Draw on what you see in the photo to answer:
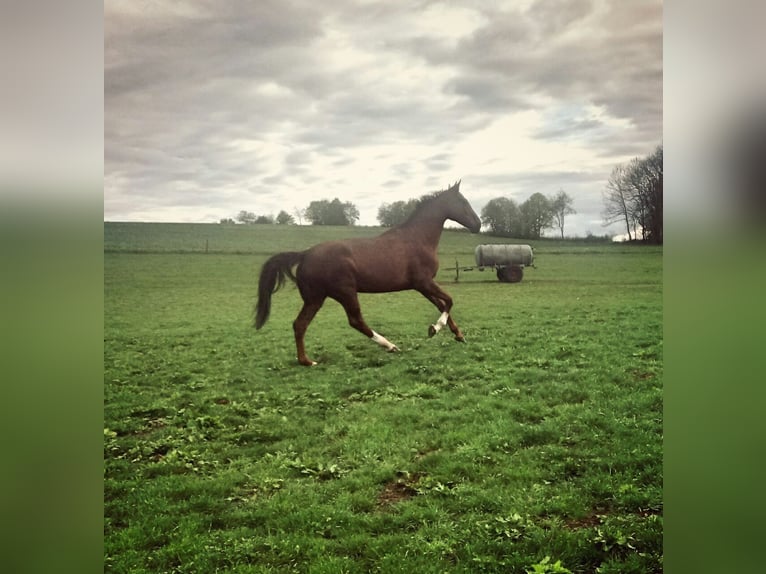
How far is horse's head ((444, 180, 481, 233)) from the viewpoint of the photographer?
369 cm

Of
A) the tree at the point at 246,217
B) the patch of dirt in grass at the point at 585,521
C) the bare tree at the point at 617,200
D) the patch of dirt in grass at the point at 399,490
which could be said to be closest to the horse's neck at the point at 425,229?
the tree at the point at 246,217

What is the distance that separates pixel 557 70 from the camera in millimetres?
3631

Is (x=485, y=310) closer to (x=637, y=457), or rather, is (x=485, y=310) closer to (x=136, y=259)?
(x=637, y=457)

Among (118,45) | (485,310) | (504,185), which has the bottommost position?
(485,310)

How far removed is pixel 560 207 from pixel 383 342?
1.41 metres

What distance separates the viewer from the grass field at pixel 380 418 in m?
3.06

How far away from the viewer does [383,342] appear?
375cm

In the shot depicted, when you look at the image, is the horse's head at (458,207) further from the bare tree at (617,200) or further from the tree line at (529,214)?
the bare tree at (617,200)

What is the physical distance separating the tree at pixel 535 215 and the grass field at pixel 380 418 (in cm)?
12

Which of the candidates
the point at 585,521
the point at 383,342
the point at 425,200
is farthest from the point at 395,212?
the point at 585,521

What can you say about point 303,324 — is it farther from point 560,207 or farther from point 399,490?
A: point 560,207

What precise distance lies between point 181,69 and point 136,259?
3.77ft

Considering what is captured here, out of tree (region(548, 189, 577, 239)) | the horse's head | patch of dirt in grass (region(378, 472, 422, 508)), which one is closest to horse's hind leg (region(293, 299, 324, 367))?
patch of dirt in grass (region(378, 472, 422, 508))
